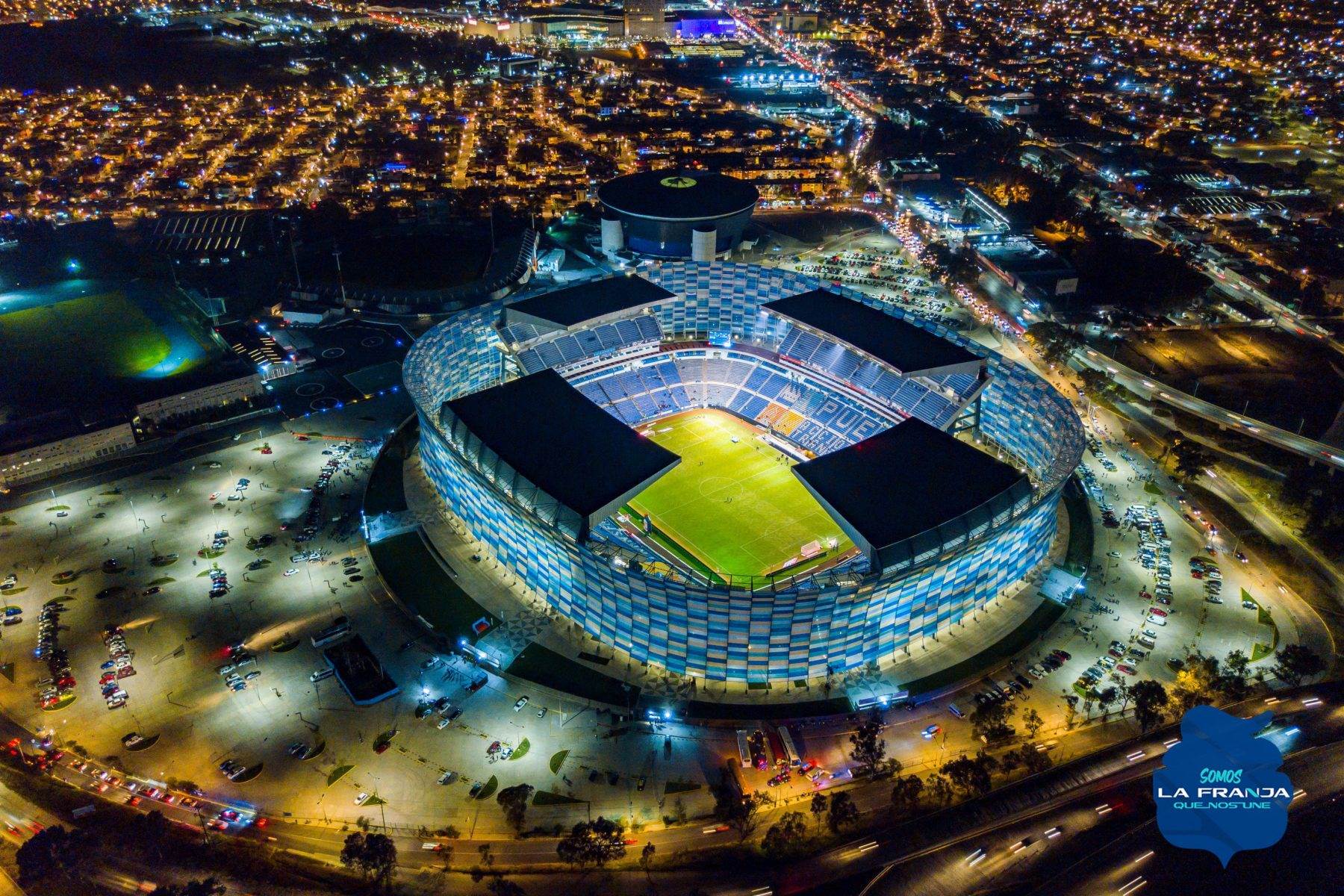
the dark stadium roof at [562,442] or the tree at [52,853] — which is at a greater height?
the dark stadium roof at [562,442]

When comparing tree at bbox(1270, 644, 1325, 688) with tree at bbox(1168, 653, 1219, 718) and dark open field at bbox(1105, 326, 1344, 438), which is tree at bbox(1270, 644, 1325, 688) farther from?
dark open field at bbox(1105, 326, 1344, 438)

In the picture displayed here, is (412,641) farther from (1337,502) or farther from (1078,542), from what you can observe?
(1337,502)

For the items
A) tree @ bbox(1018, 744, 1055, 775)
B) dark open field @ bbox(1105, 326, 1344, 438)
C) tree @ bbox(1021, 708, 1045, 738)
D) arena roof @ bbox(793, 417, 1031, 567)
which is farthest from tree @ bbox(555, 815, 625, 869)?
dark open field @ bbox(1105, 326, 1344, 438)

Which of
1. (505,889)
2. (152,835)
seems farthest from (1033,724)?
(152,835)

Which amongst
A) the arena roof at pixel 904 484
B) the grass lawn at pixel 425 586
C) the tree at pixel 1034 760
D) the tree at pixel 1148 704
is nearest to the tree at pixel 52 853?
the grass lawn at pixel 425 586

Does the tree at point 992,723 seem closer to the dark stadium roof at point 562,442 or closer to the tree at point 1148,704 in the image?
the tree at point 1148,704

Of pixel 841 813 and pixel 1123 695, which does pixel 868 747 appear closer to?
pixel 841 813
